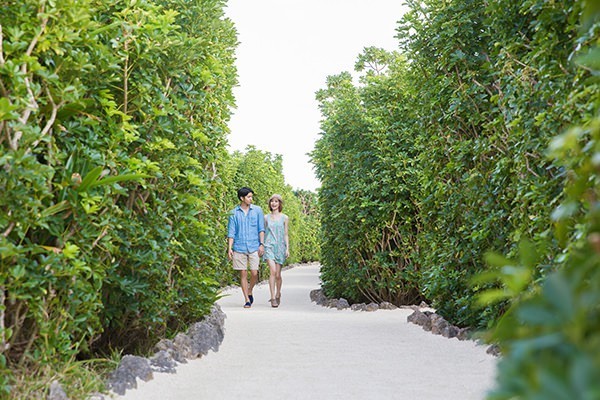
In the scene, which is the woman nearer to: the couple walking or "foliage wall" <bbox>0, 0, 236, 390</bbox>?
the couple walking

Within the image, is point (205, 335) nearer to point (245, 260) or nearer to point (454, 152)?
point (454, 152)

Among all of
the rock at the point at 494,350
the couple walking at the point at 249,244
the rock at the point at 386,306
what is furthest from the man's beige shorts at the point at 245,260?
the rock at the point at 494,350

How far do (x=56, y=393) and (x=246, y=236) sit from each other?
7.74 m

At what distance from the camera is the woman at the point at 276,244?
11.3 m

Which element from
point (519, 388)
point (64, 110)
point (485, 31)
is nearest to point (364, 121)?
point (485, 31)

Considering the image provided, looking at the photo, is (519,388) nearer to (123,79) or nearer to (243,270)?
(123,79)

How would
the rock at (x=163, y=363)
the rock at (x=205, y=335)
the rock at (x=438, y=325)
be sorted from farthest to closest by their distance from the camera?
1. the rock at (x=438, y=325)
2. the rock at (x=205, y=335)
3. the rock at (x=163, y=363)

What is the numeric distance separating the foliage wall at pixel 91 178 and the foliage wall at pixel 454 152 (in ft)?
8.29

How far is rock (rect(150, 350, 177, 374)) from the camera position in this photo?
4.81 metres

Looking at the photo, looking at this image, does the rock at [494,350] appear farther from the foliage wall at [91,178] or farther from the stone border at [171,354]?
the foliage wall at [91,178]

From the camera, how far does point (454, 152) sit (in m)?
6.74

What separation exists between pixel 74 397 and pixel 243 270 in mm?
7220

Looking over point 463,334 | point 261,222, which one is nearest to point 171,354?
point 463,334

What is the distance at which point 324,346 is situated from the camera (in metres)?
6.32
